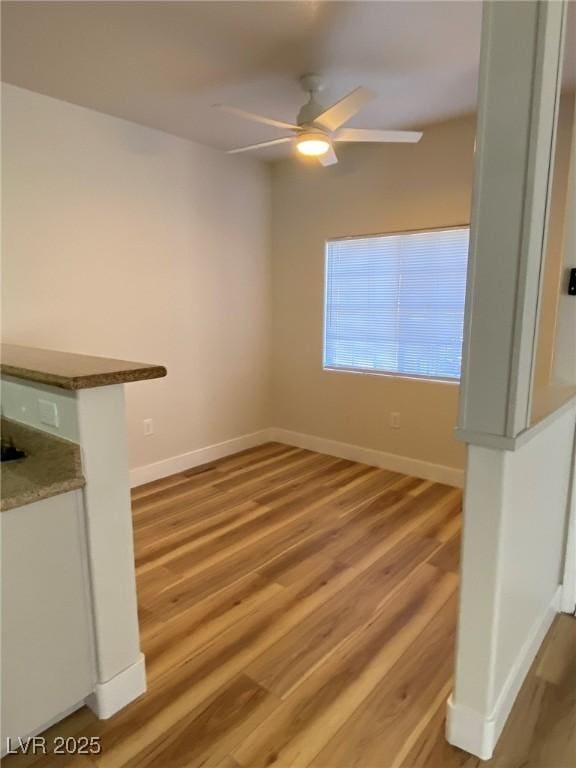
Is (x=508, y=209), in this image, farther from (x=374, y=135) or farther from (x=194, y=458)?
(x=194, y=458)

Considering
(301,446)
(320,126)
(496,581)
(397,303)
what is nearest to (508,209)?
(496,581)

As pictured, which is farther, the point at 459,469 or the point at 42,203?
the point at 459,469

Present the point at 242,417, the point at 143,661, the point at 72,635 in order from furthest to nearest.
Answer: the point at 242,417 → the point at 143,661 → the point at 72,635

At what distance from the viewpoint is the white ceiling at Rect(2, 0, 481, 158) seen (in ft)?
6.52

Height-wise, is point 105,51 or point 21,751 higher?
point 105,51

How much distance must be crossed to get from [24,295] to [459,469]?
3227 millimetres

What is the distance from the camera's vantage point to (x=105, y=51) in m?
2.31

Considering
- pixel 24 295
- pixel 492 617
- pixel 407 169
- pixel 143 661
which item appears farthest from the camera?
pixel 407 169

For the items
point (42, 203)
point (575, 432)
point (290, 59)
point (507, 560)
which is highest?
point (290, 59)

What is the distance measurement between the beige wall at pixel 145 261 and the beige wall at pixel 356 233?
220 mm

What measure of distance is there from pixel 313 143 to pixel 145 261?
5.17ft

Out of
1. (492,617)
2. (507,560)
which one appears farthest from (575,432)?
(492,617)

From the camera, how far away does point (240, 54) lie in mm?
2328

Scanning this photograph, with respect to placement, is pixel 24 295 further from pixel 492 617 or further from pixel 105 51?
pixel 492 617
